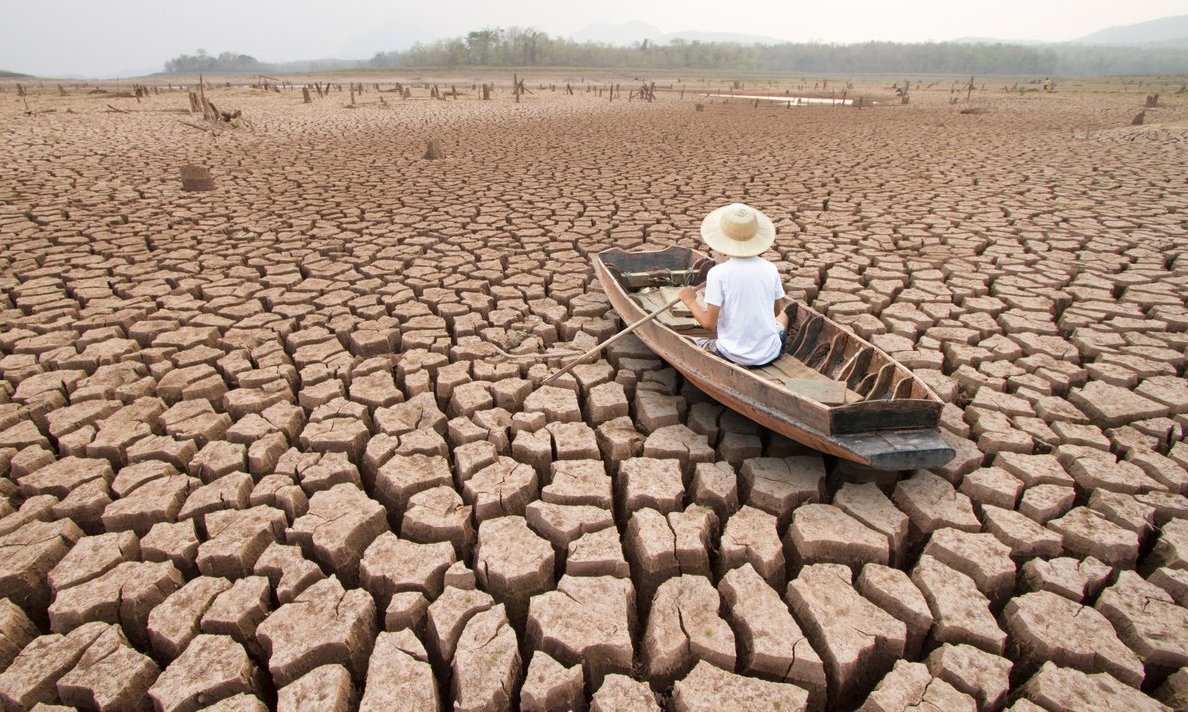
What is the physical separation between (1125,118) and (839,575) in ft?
70.9

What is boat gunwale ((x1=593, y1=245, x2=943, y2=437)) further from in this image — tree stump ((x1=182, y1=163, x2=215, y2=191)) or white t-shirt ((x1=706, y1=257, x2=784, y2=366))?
tree stump ((x1=182, y1=163, x2=215, y2=191))

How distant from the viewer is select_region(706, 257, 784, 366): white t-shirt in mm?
3080

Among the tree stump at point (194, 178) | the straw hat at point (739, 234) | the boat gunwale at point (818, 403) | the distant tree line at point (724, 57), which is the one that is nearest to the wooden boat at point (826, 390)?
the boat gunwale at point (818, 403)

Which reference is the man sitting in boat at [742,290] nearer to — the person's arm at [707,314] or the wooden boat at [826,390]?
the person's arm at [707,314]

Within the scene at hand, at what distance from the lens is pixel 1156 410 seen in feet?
10.3

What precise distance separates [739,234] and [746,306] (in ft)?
1.22

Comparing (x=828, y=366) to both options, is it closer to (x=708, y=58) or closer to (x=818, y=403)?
(x=818, y=403)

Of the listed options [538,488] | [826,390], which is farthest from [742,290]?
[538,488]

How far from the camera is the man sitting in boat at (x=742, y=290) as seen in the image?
305 centimetres

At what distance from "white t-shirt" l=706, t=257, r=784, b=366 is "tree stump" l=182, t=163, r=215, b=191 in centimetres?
724

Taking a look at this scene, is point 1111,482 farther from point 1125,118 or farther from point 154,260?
point 1125,118

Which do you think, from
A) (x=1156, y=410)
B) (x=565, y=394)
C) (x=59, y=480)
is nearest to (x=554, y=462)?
(x=565, y=394)

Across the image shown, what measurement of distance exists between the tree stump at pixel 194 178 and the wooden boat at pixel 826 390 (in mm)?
6259

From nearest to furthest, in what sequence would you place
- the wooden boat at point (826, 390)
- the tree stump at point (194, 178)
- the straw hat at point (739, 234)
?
the wooden boat at point (826, 390) → the straw hat at point (739, 234) → the tree stump at point (194, 178)
